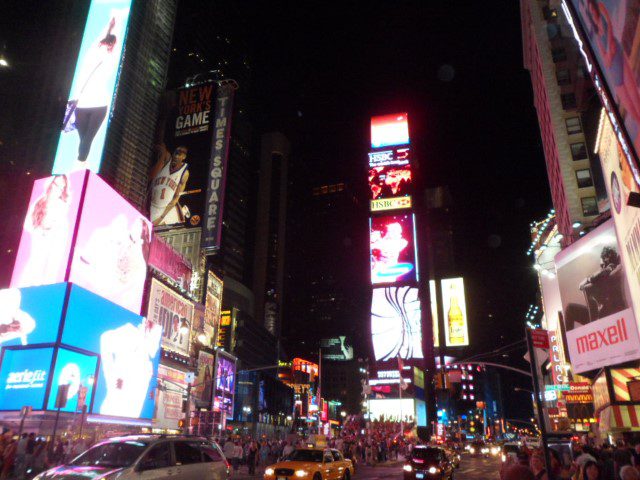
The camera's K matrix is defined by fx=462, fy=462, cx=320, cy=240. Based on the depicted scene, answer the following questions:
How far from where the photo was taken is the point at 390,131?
89438 mm

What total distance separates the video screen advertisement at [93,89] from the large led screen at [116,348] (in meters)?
11.9

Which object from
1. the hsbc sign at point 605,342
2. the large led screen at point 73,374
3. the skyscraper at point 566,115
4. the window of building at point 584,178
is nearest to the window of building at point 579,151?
the skyscraper at point 566,115

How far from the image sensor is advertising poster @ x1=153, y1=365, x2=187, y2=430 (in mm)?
34125

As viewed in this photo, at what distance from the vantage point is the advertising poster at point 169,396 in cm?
3412

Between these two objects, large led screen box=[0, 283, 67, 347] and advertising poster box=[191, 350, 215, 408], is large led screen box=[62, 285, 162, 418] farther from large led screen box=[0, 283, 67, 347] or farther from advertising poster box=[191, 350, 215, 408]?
advertising poster box=[191, 350, 215, 408]

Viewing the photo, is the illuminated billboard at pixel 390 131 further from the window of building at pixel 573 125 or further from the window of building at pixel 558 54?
the window of building at pixel 573 125

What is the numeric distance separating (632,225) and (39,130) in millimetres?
40029

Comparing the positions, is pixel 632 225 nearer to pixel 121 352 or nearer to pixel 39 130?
pixel 121 352

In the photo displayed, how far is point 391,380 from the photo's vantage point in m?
79.2

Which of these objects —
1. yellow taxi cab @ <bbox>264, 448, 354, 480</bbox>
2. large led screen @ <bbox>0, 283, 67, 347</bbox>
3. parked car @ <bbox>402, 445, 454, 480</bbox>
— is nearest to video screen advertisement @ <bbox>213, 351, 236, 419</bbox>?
large led screen @ <bbox>0, 283, 67, 347</bbox>

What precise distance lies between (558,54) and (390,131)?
3781cm

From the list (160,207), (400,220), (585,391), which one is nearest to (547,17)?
(400,220)

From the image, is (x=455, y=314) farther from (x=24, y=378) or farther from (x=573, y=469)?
(x=573, y=469)

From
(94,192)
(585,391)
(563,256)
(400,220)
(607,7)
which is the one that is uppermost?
(400,220)
